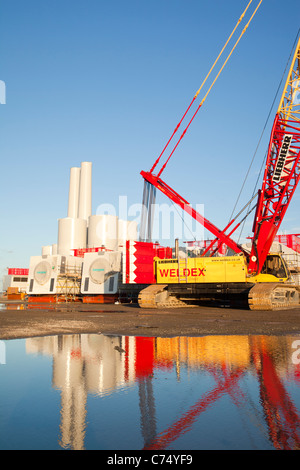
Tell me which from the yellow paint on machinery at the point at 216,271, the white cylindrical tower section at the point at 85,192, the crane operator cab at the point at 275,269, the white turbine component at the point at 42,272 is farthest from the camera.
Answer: the white cylindrical tower section at the point at 85,192

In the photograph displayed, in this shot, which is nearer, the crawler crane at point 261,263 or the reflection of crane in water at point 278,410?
the reflection of crane in water at point 278,410

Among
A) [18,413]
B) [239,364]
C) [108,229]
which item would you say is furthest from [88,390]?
[108,229]

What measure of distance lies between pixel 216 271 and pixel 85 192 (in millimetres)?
67114

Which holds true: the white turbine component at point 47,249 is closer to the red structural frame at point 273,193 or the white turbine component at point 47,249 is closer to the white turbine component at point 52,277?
the white turbine component at point 52,277

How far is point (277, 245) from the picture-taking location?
164ft

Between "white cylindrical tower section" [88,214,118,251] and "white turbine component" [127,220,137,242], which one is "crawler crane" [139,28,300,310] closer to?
"white cylindrical tower section" [88,214,118,251]

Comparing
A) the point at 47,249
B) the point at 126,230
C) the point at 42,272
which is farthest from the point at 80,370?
the point at 47,249

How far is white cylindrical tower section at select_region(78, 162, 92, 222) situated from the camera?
86.7 metres

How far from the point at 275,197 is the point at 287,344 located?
1858cm

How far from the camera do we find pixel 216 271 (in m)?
24.4

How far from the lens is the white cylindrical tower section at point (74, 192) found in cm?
8786

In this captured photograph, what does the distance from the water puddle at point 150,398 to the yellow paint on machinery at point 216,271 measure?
1629 centimetres

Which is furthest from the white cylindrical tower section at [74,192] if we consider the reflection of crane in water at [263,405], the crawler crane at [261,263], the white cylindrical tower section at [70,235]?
the reflection of crane in water at [263,405]
